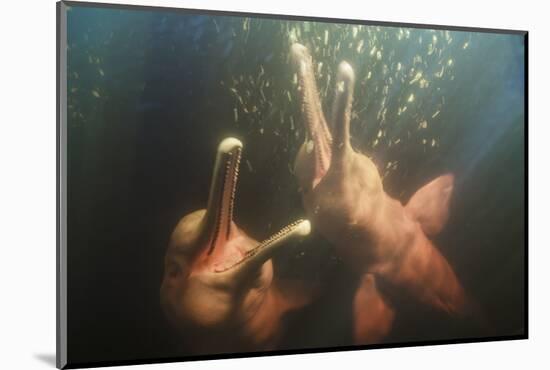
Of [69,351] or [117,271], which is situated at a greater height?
[117,271]

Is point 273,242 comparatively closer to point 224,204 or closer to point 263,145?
point 224,204

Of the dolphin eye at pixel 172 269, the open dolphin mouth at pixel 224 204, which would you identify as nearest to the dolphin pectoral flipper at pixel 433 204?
the open dolphin mouth at pixel 224 204

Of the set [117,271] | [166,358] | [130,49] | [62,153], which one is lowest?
[166,358]

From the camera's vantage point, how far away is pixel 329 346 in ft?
17.5

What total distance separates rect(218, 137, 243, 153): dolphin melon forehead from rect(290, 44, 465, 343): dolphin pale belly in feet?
1.12

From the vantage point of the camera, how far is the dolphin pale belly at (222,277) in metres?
5.00

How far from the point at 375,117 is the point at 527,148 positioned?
99 centimetres

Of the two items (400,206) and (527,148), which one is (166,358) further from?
(527,148)

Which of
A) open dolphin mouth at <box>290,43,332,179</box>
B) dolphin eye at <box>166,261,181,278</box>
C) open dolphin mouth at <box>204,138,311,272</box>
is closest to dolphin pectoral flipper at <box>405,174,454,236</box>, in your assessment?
open dolphin mouth at <box>290,43,332,179</box>

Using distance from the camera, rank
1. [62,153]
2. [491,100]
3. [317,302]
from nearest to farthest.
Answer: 1. [62,153]
2. [317,302]
3. [491,100]

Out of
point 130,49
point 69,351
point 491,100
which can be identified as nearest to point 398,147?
point 491,100

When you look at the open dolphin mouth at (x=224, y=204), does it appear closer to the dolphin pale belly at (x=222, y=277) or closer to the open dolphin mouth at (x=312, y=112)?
the dolphin pale belly at (x=222, y=277)

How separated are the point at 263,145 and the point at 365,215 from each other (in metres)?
0.68

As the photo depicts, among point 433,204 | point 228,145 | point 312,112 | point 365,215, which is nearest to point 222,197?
point 228,145
